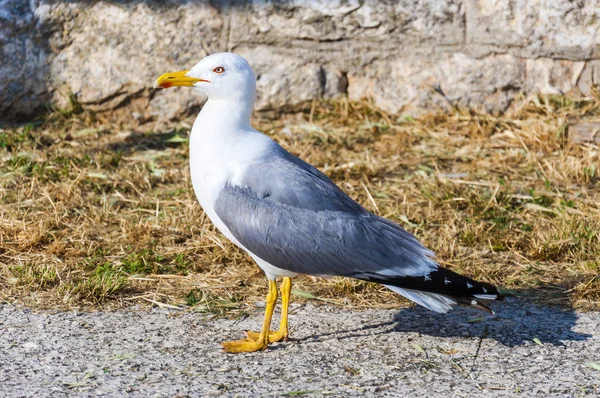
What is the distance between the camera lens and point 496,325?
3.74 m

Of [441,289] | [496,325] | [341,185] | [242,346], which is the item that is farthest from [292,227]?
[341,185]

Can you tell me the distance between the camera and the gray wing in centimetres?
342

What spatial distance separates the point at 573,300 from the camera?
398 centimetres

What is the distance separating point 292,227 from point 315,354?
0.50m

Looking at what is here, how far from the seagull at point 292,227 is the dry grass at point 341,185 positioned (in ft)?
1.76

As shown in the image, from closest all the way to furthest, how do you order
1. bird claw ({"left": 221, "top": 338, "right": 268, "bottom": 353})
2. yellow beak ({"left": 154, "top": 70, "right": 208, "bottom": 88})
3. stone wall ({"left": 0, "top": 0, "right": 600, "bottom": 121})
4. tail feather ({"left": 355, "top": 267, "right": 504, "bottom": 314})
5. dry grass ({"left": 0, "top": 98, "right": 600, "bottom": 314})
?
A: tail feather ({"left": 355, "top": 267, "right": 504, "bottom": 314}) → bird claw ({"left": 221, "top": 338, "right": 268, "bottom": 353}) → yellow beak ({"left": 154, "top": 70, "right": 208, "bottom": 88}) → dry grass ({"left": 0, "top": 98, "right": 600, "bottom": 314}) → stone wall ({"left": 0, "top": 0, "right": 600, "bottom": 121})

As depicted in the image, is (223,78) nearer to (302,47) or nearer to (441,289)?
(441,289)

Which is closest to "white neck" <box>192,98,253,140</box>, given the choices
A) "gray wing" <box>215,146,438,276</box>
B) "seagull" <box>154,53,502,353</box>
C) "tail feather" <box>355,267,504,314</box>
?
"seagull" <box>154,53,502,353</box>

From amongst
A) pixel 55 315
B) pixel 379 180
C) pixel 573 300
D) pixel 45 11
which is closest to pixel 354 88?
pixel 379 180

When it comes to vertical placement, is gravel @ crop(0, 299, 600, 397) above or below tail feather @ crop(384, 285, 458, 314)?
below

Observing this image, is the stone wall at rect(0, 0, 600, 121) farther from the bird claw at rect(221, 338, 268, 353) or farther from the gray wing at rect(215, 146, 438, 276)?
the bird claw at rect(221, 338, 268, 353)

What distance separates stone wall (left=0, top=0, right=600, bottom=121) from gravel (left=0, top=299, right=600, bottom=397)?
2.47 meters

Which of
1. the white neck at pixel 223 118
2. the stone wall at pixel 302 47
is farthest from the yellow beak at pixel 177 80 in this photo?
the stone wall at pixel 302 47

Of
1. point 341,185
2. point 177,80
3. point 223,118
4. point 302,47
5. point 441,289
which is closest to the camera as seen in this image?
point 441,289
